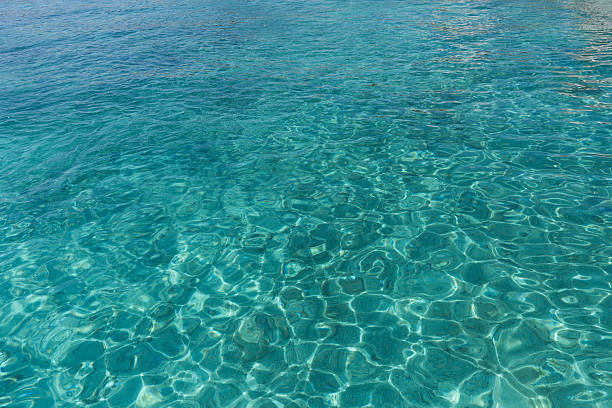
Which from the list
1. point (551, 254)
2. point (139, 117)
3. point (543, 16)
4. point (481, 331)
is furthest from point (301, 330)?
point (543, 16)

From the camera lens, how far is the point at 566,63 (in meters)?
15.1

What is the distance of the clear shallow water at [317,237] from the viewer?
17.2 ft

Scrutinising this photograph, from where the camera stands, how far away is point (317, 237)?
7652 millimetres

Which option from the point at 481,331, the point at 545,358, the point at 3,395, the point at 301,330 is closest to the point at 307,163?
the point at 301,330

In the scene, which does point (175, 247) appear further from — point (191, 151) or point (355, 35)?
point (355, 35)

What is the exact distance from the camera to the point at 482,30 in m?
20.9

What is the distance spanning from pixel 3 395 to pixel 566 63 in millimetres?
18753

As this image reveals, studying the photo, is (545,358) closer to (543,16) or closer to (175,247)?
(175,247)

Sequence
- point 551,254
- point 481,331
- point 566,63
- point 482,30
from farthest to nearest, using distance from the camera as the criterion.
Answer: point 482,30
point 566,63
point 551,254
point 481,331

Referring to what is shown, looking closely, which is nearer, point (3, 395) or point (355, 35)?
point (3, 395)

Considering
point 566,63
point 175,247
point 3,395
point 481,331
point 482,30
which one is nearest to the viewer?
point 3,395

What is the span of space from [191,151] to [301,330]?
7.05 meters

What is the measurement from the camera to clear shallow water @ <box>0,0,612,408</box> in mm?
5254

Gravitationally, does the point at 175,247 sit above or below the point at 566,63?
below
